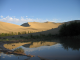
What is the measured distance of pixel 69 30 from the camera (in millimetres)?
23266

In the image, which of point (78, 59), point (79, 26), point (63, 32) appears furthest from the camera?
point (63, 32)

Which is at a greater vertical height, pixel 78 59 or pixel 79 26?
pixel 79 26

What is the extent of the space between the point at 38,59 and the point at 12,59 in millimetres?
1663

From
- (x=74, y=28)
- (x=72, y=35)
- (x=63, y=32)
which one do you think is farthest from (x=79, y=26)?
(x=63, y=32)

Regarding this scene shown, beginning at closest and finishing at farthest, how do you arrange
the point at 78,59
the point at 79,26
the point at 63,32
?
the point at 78,59, the point at 79,26, the point at 63,32

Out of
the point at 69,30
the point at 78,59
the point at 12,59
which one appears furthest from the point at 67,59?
the point at 69,30

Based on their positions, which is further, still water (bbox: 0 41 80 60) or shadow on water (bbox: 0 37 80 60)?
shadow on water (bbox: 0 37 80 60)

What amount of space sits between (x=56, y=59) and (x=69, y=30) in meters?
19.1

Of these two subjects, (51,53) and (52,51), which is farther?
(52,51)

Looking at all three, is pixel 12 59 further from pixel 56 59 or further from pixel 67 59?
pixel 67 59

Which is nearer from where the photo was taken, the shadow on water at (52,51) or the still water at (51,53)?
the still water at (51,53)

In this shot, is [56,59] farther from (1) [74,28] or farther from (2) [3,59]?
(1) [74,28]

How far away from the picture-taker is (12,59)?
5.57 metres

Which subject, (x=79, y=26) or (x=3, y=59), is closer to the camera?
(x=3, y=59)
